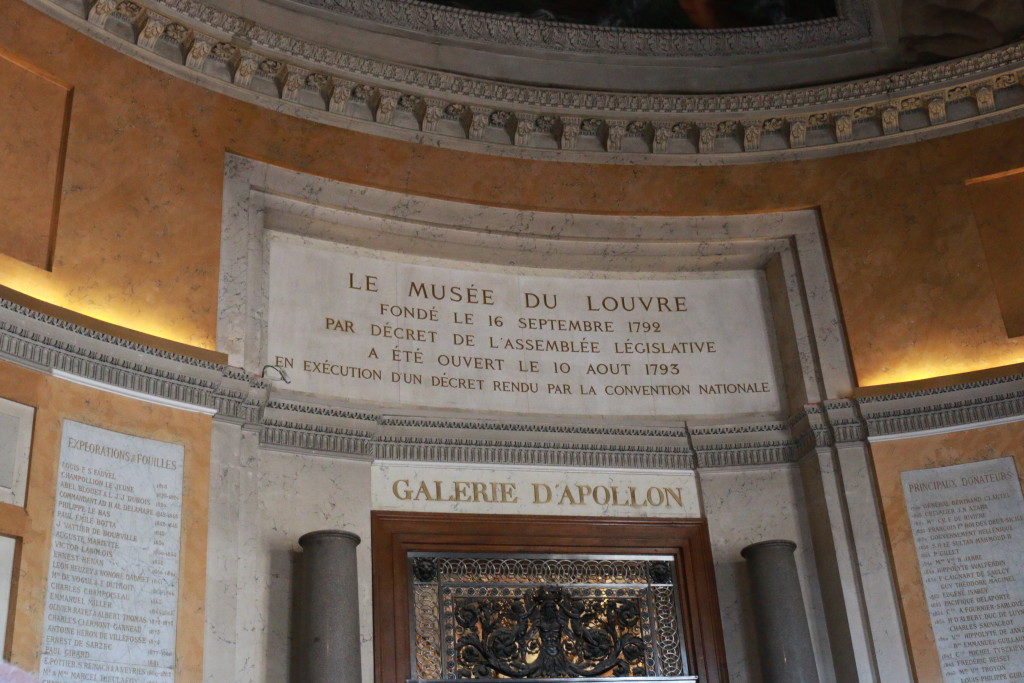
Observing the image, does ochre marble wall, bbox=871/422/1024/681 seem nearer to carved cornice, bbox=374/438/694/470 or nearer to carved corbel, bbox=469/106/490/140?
carved cornice, bbox=374/438/694/470

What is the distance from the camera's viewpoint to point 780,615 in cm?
845

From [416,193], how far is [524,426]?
2.15 meters

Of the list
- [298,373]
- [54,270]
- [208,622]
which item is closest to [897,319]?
[298,373]

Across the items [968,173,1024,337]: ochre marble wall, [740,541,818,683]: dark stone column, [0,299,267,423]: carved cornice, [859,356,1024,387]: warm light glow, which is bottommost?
[740,541,818,683]: dark stone column

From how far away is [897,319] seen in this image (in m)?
9.54

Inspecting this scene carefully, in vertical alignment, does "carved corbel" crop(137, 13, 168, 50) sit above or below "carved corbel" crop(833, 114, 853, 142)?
above

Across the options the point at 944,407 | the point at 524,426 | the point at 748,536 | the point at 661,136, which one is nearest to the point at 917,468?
the point at 944,407

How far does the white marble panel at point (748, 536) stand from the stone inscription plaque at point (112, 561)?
4.25 meters

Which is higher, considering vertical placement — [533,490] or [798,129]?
[798,129]

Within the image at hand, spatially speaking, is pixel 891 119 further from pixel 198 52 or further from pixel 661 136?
pixel 198 52

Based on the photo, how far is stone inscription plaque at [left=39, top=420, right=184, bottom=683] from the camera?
261 inches

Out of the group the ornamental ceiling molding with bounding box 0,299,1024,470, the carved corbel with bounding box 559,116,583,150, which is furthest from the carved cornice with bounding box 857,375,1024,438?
the carved corbel with bounding box 559,116,583,150

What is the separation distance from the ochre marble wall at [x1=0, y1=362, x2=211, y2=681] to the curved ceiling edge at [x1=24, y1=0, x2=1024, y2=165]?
300cm

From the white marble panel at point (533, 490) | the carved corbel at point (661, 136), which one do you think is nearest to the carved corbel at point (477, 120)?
the carved corbel at point (661, 136)
